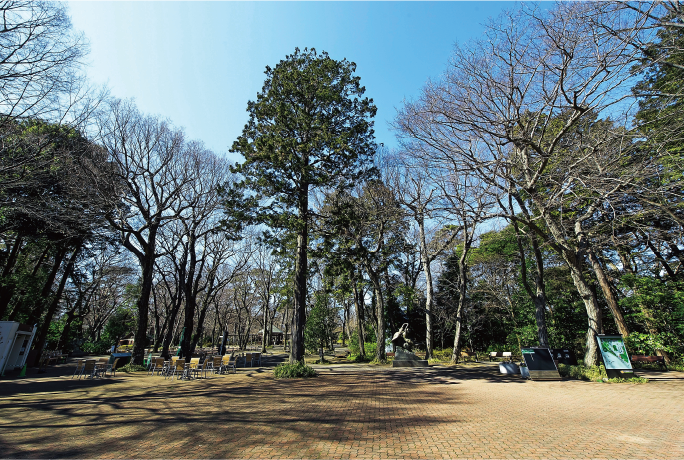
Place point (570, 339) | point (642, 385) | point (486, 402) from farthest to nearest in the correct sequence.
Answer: point (570, 339) → point (642, 385) → point (486, 402)

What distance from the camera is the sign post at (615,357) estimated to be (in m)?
11.0

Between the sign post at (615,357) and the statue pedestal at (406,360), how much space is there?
875cm

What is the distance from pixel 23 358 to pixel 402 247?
74.5ft

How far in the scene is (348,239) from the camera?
18.3 meters

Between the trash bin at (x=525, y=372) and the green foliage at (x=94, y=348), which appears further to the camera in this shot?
the green foliage at (x=94, y=348)

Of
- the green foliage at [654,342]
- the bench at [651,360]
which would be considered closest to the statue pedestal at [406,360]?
the bench at [651,360]

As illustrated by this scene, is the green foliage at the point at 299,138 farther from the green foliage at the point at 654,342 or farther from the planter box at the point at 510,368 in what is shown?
the green foliage at the point at 654,342

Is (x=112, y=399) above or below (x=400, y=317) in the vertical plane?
below

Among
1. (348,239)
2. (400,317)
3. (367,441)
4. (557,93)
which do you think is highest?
(557,93)

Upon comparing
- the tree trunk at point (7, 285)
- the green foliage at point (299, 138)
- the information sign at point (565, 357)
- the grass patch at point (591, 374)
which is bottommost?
the grass patch at point (591, 374)

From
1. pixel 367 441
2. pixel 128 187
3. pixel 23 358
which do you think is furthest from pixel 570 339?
pixel 23 358

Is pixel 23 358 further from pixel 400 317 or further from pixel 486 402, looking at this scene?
pixel 400 317

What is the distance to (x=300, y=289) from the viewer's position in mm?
13953

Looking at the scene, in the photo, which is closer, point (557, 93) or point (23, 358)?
point (557, 93)
